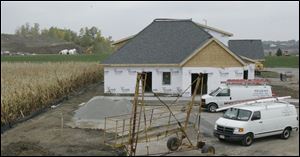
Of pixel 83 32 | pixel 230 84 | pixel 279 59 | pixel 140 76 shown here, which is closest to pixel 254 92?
pixel 230 84

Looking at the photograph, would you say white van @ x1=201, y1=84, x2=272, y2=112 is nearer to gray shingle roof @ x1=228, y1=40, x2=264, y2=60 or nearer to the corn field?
the corn field

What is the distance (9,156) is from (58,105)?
1433 cm

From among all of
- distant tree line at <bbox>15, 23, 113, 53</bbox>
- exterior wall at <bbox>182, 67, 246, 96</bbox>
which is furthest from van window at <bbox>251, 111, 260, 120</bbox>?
distant tree line at <bbox>15, 23, 113, 53</bbox>

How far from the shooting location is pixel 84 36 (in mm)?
135125

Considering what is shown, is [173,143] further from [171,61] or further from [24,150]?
[171,61]

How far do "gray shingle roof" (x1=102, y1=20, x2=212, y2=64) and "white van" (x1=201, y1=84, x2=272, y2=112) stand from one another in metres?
9.13

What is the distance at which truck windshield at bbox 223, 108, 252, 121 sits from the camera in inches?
733

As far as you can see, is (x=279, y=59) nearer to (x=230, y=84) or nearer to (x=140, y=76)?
(x=230, y=84)

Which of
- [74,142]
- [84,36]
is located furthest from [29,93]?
[84,36]

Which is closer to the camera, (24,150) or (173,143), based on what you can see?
(24,150)

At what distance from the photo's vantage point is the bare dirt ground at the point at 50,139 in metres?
16.3

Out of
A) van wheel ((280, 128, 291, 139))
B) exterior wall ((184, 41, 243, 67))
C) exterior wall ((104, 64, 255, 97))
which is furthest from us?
exterior wall ((104, 64, 255, 97))

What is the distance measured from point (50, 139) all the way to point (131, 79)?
17295 millimetres

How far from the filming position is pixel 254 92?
2723cm
